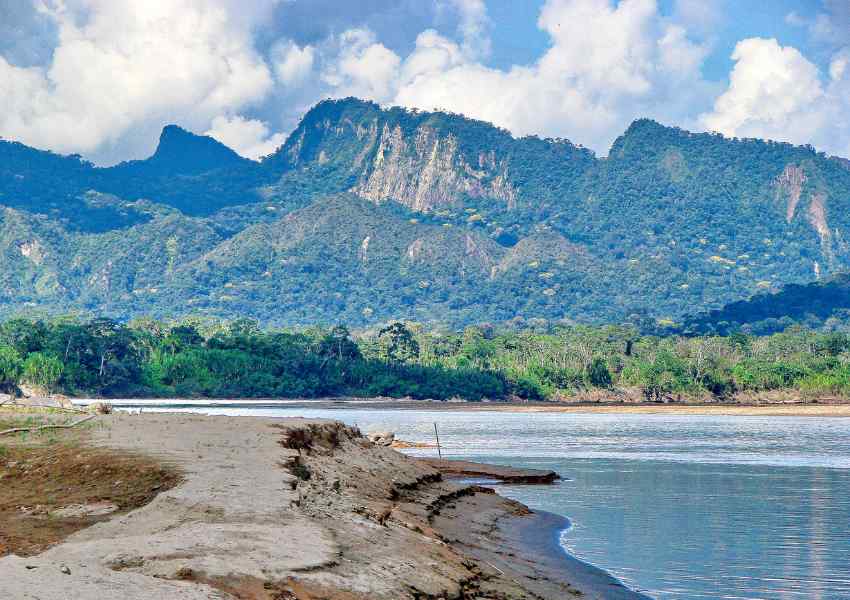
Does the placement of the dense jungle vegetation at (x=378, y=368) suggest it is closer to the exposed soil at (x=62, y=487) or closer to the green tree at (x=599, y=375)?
the green tree at (x=599, y=375)

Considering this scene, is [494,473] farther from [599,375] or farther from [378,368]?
[378,368]

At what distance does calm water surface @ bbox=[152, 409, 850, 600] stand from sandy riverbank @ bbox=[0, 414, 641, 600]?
150 centimetres

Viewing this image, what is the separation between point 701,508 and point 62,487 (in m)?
19.0

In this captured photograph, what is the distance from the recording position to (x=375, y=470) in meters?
27.4

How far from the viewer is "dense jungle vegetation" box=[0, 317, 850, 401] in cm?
15825

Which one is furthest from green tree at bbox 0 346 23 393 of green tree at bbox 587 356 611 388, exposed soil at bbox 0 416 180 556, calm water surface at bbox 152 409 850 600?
exposed soil at bbox 0 416 180 556

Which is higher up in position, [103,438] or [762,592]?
[103,438]

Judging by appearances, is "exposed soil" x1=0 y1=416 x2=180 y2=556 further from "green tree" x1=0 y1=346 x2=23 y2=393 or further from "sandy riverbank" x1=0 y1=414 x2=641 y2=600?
"green tree" x1=0 y1=346 x2=23 y2=393

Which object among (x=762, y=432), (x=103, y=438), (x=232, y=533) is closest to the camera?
(x=232, y=533)

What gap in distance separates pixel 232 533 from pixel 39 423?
13.5 metres

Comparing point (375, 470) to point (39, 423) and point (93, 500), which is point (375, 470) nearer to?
point (39, 423)

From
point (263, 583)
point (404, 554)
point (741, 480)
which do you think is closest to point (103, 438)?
point (404, 554)

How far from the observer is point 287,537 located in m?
15.1

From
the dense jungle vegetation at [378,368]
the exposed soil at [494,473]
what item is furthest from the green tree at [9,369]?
the exposed soil at [494,473]
